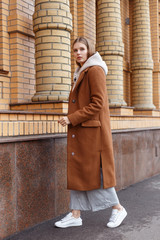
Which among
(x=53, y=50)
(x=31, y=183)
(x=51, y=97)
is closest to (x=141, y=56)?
(x=53, y=50)

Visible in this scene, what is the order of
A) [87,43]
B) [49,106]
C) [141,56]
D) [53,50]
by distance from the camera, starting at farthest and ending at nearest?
[141,56]
[53,50]
[49,106]
[87,43]

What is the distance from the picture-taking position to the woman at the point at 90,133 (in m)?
2.87

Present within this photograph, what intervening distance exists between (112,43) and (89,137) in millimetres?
3721

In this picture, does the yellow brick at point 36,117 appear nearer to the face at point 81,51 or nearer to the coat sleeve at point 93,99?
the coat sleeve at point 93,99

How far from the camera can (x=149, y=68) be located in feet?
27.3

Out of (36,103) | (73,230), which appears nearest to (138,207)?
(73,230)

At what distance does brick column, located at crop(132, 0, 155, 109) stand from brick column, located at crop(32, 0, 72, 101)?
4345mm

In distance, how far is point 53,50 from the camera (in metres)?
4.19

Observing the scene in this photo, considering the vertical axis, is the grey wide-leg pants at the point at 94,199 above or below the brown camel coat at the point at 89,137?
below

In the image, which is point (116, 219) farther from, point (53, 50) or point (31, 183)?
point (53, 50)

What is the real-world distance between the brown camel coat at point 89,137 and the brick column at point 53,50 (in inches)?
48.3

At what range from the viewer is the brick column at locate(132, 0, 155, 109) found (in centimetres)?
817

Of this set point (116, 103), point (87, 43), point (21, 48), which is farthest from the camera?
point (116, 103)

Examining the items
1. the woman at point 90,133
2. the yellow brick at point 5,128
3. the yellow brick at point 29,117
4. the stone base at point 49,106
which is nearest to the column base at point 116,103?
the stone base at point 49,106
